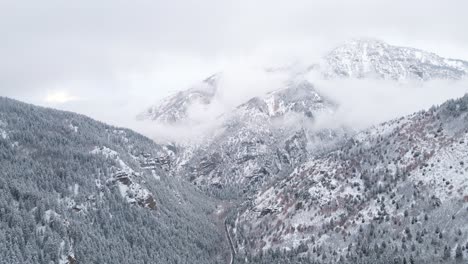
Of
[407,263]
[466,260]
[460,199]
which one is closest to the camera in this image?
[466,260]

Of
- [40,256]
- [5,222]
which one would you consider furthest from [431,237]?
[5,222]

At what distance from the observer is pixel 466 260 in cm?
16588

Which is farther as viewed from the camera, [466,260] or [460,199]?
[460,199]

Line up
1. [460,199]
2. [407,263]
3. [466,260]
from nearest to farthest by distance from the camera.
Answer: [466,260] → [407,263] → [460,199]

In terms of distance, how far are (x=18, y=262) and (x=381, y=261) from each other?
13307 centimetres

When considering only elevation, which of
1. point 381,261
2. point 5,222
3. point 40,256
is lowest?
point 381,261

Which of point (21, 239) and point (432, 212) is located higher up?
point (21, 239)

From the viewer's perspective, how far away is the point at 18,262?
7131 inches

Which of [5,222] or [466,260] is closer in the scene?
[466,260]

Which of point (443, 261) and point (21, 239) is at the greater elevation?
point (21, 239)

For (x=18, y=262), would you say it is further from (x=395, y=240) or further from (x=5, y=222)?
(x=395, y=240)

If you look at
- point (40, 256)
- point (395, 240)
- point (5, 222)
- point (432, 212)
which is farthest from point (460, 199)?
point (5, 222)

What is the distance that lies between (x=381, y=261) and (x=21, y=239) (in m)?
138

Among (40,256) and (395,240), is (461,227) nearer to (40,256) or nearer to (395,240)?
(395,240)
